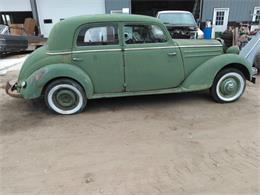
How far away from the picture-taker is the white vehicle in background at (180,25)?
31.4 feet

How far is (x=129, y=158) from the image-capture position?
10.3 ft

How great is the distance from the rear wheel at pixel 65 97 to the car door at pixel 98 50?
345 mm

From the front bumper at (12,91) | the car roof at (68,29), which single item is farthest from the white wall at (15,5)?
the car roof at (68,29)

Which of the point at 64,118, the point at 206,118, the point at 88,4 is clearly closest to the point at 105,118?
the point at 64,118

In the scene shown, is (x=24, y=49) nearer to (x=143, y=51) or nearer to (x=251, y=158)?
(x=143, y=51)

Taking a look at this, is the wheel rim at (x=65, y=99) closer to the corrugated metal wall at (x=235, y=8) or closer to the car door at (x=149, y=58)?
the car door at (x=149, y=58)

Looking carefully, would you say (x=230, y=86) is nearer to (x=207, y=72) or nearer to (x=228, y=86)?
(x=228, y=86)

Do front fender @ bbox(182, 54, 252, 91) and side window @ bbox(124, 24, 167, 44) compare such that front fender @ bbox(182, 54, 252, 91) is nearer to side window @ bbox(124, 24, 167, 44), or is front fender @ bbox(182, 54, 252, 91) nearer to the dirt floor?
the dirt floor

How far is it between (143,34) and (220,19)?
1544 cm

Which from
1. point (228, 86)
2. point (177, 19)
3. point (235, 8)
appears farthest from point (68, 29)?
point (235, 8)

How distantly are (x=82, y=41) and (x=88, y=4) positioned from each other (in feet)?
46.8

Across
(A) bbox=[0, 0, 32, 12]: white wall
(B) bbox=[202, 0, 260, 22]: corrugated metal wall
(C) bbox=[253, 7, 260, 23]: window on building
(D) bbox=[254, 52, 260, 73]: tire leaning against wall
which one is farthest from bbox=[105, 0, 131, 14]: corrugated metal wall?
(D) bbox=[254, 52, 260, 73]: tire leaning against wall

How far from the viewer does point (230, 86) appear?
4.83 meters

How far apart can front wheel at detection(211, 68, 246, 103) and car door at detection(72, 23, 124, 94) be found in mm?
1914
